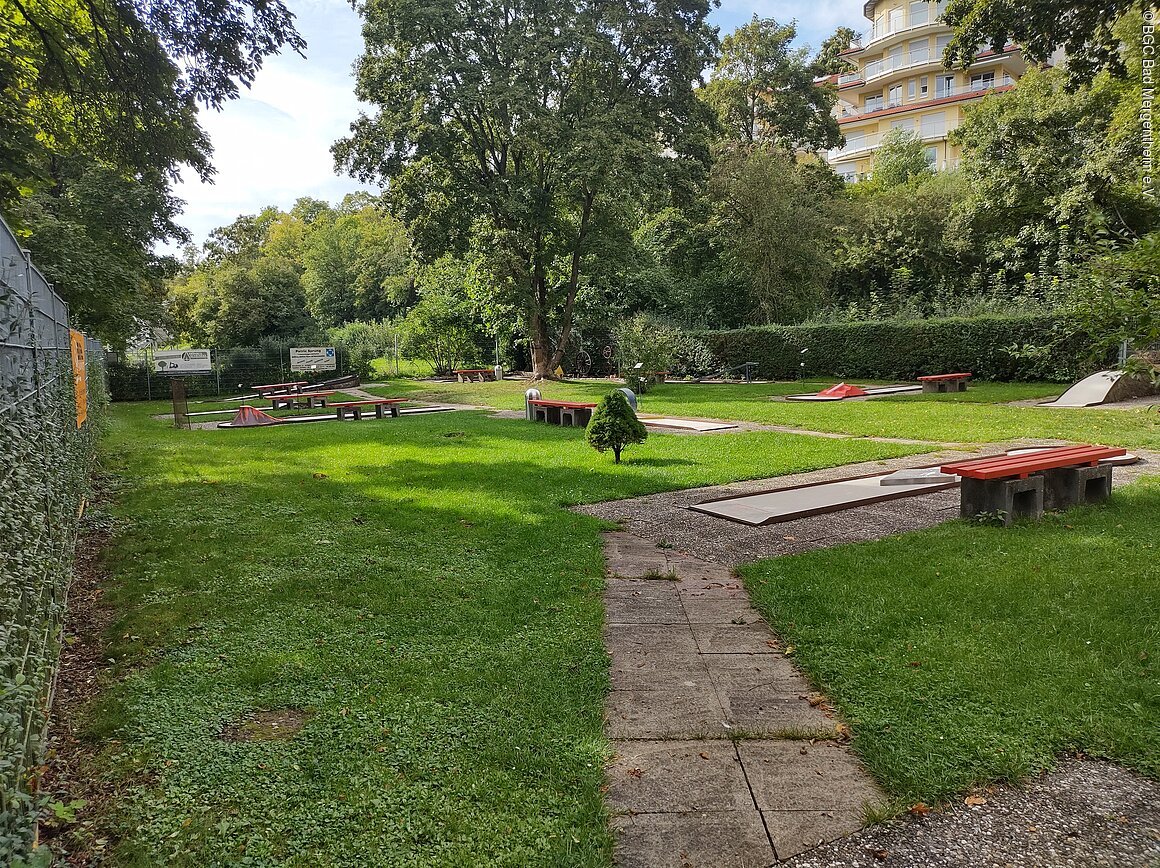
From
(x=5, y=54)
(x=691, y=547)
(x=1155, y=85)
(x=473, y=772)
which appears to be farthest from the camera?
(x=1155, y=85)

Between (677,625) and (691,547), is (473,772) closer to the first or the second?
(677,625)

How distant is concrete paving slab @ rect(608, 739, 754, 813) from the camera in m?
2.45

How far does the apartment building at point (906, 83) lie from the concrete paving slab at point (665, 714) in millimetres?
53307

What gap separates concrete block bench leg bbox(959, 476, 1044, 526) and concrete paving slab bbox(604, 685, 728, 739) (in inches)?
149

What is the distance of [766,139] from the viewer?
37312 mm

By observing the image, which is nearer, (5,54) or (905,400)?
(5,54)

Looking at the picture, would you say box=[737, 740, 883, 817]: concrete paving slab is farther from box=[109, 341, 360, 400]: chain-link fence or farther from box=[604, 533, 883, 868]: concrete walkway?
box=[109, 341, 360, 400]: chain-link fence

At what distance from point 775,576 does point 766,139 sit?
37828mm

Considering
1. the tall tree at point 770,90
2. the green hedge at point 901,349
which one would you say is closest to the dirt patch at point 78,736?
the green hedge at point 901,349

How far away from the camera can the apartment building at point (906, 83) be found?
5097 cm

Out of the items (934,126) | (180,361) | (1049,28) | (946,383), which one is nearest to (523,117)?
(946,383)

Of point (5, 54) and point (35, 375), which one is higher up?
point (5, 54)

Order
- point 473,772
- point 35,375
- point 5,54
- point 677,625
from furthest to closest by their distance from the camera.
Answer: point 5,54 → point 35,375 → point 677,625 → point 473,772

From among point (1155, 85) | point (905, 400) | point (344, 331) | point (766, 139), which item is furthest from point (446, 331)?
point (1155, 85)
